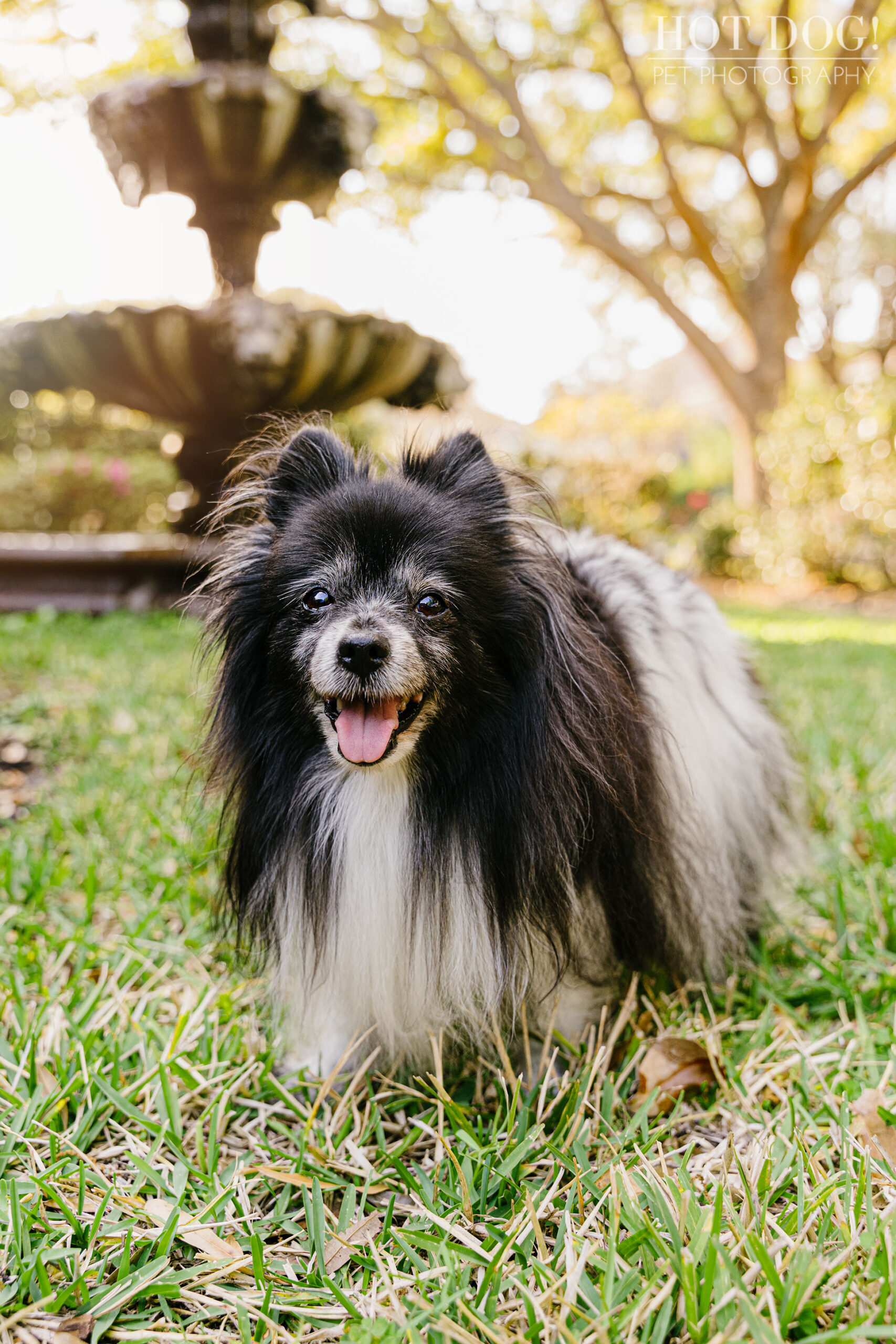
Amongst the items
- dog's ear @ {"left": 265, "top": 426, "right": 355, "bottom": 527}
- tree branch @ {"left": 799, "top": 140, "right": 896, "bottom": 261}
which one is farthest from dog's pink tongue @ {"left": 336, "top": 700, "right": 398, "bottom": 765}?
tree branch @ {"left": 799, "top": 140, "right": 896, "bottom": 261}

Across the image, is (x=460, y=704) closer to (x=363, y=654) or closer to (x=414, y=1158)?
(x=363, y=654)

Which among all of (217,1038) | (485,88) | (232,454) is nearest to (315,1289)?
Answer: (217,1038)

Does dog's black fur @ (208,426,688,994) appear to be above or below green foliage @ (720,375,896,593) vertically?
below

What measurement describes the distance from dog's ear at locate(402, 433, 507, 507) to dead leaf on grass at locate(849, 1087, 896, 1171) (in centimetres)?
143

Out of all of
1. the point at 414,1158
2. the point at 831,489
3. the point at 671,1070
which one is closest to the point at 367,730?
the point at 414,1158

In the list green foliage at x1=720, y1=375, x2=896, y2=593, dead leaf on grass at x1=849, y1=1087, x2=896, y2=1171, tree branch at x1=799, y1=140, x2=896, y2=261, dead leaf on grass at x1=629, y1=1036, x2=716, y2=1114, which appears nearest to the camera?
dead leaf on grass at x1=849, y1=1087, x2=896, y2=1171

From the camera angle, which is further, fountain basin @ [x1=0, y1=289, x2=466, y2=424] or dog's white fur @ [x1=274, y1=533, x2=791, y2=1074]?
fountain basin @ [x1=0, y1=289, x2=466, y2=424]

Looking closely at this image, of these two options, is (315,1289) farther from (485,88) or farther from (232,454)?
(485,88)

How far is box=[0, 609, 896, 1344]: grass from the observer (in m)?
1.34

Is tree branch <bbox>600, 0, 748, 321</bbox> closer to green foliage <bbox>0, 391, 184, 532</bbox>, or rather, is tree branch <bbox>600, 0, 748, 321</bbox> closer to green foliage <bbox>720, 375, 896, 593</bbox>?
green foliage <bbox>720, 375, 896, 593</bbox>

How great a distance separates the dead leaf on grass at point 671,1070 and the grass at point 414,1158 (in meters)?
0.02

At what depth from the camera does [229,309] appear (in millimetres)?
5973

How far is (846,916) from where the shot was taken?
8.82 feet

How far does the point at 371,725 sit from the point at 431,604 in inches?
10.9
